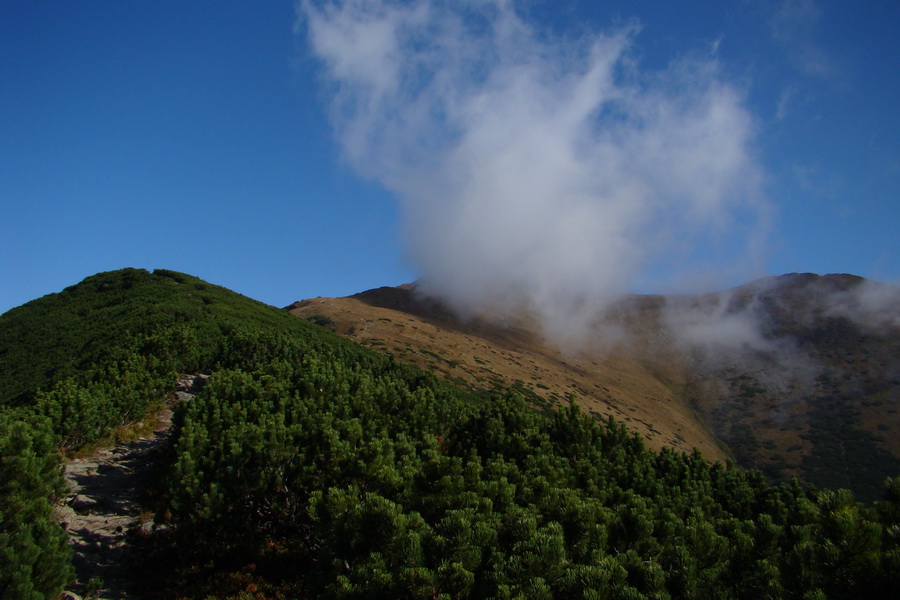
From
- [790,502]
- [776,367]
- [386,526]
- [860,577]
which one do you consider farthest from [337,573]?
[776,367]

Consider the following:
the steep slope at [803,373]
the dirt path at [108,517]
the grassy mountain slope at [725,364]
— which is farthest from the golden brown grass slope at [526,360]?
the dirt path at [108,517]

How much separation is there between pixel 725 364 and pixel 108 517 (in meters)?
136

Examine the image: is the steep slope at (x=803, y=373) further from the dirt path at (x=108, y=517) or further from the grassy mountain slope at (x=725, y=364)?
the dirt path at (x=108, y=517)

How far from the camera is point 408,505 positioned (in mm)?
11562

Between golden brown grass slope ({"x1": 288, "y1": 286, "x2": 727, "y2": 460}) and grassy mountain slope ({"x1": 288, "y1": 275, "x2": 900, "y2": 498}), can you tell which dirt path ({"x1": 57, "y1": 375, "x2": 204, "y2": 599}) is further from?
grassy mountain slope ({"x1": 288, "y1": 275, "x2": 900, "y2": 498})

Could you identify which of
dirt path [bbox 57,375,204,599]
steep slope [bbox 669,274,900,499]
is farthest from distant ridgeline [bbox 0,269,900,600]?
steep slope [bbox 669,274,900,499]

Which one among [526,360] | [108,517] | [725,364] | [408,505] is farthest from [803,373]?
[108,517]

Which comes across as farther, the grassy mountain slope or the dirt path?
the grassy mountain slope

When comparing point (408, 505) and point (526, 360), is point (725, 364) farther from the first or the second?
point (408, 505)

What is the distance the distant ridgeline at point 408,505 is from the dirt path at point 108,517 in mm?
1063

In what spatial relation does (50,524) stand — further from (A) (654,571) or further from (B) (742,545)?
(B) (742,545)

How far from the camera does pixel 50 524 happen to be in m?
11.6

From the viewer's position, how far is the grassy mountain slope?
270 ft

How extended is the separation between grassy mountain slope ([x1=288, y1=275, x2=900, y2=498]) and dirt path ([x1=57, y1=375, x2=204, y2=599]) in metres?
54.7
